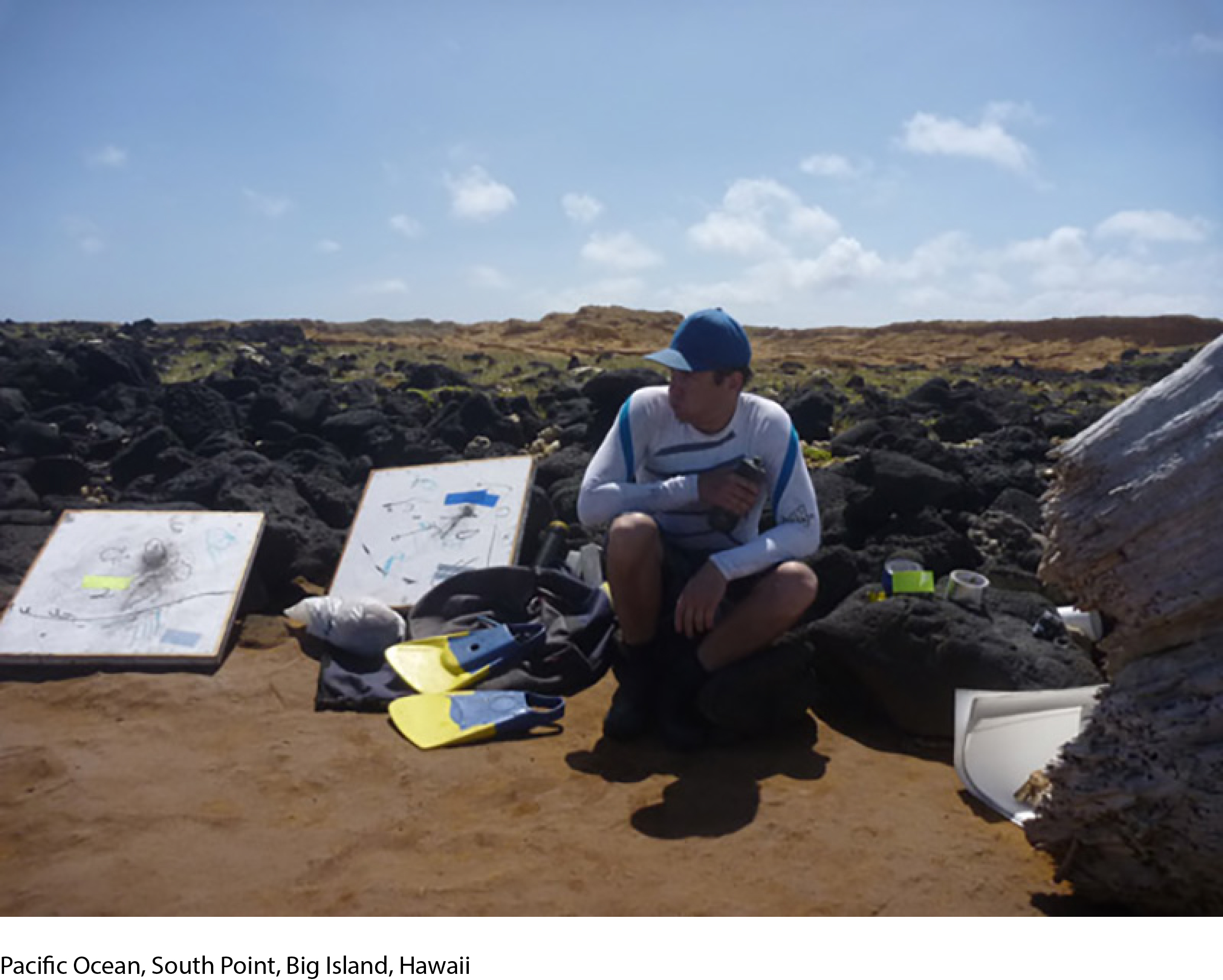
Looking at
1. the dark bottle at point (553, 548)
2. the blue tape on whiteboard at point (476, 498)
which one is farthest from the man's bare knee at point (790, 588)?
the blue tape on whiteboard at point (476, 498)

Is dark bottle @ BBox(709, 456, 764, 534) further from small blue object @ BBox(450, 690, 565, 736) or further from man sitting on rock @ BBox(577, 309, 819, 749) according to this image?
small blue object @ BBox(450, 690, 565, 736)

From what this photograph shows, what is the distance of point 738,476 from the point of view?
384 centimetres

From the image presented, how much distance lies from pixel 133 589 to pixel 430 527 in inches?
64.9

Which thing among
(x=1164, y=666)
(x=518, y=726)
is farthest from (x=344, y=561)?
(x=1164, y=666)

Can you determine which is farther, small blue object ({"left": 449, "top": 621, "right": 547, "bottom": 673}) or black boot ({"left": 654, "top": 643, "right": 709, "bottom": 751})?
small blue object ({"left": 449, "top": 621, "right": 547, "bottom": 673})

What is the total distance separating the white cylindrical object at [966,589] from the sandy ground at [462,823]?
87cm

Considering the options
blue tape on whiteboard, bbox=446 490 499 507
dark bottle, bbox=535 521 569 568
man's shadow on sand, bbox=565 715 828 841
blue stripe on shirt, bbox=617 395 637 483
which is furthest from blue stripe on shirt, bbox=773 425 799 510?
blue tape on whiteboard, bbox=446 490 499 507

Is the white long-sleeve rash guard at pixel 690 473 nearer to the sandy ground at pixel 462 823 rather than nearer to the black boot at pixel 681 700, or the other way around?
the black boot at pixel 681 700

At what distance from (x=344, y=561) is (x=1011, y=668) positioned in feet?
12.1

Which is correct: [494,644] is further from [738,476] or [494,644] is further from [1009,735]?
[1009,735]

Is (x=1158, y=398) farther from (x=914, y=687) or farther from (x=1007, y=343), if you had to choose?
(x=1007, y=343)

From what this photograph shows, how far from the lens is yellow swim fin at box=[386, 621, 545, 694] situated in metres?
4.31

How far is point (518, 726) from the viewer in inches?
154

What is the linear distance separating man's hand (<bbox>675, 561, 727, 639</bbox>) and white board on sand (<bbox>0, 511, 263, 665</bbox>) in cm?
245
